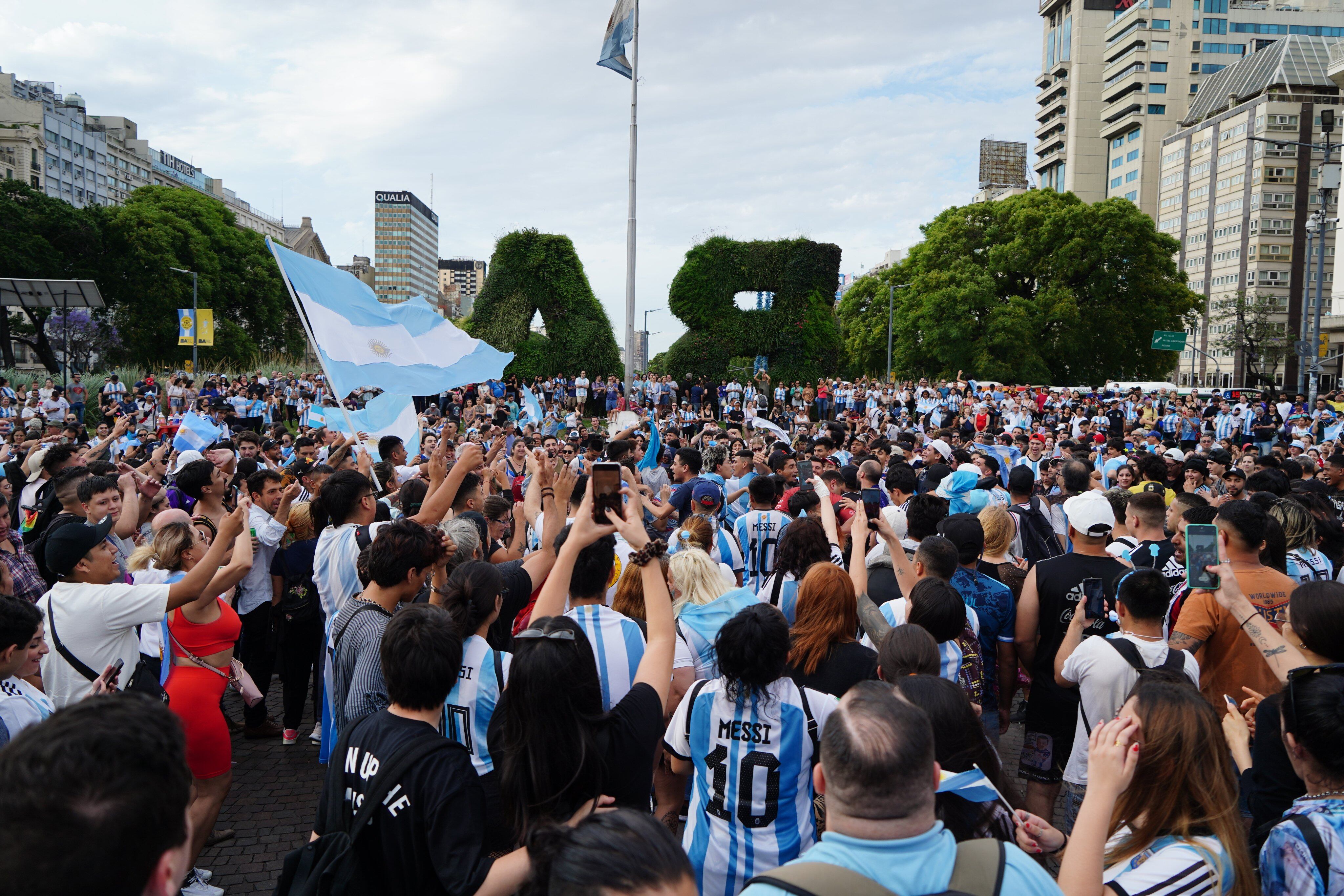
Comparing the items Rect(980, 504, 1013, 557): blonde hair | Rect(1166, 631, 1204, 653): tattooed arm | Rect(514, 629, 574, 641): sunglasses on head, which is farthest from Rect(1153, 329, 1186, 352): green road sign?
Rect(514, 629, 574, 641): sunglasses on head

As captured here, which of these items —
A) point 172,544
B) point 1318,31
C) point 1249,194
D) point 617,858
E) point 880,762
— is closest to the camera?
point 617,858

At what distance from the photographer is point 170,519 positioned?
16.1 feet

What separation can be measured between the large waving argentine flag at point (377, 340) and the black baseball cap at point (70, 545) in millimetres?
3223

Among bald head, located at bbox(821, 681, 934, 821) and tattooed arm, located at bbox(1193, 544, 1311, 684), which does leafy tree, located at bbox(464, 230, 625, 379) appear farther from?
bald head, located at bbox(821, 681, 934, 821)

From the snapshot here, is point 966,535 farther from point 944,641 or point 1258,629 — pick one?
point 1258,629

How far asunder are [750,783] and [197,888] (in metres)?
3.09

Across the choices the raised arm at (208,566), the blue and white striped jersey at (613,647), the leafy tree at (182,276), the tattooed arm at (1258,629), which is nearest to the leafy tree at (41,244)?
the leafy tree at (182,276)

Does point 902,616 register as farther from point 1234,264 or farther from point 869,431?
point 1234,264

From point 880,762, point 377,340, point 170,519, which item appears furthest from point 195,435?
point 880,762

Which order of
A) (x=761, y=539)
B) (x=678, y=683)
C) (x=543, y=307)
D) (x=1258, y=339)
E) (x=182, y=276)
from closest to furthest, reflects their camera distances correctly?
(x=678, y=683) < (x=761, y=539) < (x=543, y=307) < (x=182, y=276) < (x=1258, y=339)

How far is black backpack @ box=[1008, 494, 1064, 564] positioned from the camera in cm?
667

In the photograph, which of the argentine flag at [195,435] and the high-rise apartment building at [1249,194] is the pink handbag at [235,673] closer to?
the argentine flag at [195,435]

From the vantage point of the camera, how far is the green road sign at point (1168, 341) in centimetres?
4184

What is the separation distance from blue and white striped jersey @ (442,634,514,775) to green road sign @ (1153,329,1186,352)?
45.6m
